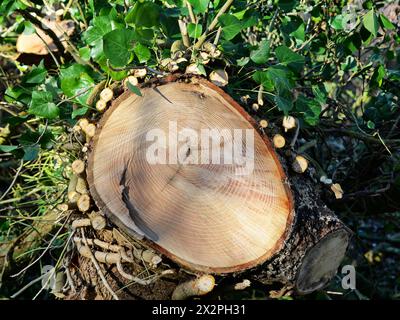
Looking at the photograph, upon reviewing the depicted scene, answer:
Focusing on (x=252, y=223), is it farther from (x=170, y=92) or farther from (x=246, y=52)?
(x=246, y=52)

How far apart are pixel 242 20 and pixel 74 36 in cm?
90

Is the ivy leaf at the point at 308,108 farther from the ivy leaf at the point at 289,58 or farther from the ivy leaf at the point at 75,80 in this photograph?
the ivy leaf at the point at 75,80

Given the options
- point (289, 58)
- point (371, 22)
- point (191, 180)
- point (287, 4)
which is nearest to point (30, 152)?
point (191, 180)

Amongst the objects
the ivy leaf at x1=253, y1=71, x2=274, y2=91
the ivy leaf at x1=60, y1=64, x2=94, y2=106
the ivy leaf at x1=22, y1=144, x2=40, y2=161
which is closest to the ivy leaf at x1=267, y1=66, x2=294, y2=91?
the ivy leaf at x1=253, y1=71, x2=274, y2=91

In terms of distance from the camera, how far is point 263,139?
5.59ft

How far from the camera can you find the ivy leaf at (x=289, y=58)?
6.08ft

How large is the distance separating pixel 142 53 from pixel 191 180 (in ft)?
1.37

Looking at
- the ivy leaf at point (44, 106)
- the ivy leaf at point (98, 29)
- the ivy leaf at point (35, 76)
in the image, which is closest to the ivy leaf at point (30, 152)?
the ivy leaf at point (44, 106)

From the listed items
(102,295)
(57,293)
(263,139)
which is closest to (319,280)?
(263,139)

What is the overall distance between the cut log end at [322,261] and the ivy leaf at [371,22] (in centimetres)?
69

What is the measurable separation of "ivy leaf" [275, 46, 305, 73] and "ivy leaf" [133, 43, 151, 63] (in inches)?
16.5

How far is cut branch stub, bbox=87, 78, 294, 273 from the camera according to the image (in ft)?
5.34

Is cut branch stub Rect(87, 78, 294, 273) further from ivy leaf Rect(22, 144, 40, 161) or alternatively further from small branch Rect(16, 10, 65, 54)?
small branch Rect(16, 10, 65, 54)
